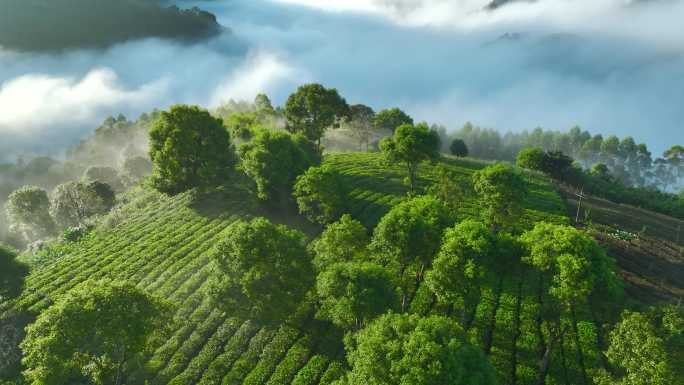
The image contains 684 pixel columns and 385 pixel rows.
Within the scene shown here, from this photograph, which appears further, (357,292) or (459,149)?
(459,149)

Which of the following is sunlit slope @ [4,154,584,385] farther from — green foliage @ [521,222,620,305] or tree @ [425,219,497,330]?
green foliage @ [521,222,620,305]

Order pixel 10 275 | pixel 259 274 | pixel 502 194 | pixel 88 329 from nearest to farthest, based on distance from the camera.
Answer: pixel 88 329 < pixel 259 274 < pixel 10 275 < pixel 502 194

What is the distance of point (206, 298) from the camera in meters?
43.9

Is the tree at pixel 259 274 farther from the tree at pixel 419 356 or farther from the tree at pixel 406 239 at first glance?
the tree at pixel 419 356

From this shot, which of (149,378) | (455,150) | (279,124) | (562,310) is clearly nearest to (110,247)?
(149,378)

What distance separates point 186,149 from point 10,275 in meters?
29.9

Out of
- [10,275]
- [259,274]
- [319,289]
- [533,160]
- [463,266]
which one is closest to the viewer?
[319,289]

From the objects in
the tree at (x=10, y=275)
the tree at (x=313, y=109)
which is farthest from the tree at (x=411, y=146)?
the tree at (x=10, y=275)

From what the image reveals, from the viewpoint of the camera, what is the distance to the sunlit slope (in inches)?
1545

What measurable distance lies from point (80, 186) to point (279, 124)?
61.5 metres

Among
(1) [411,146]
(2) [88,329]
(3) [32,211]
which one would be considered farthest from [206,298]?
(3) [32,211]

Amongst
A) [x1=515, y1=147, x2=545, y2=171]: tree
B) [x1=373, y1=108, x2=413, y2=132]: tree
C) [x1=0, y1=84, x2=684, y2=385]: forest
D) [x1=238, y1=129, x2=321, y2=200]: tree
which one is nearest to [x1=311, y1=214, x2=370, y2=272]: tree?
[x1=0, y1=84, x2=684, y2=385]: forest

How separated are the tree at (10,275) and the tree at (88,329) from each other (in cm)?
2132

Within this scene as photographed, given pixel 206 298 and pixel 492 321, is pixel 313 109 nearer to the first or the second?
pixel 206 298
